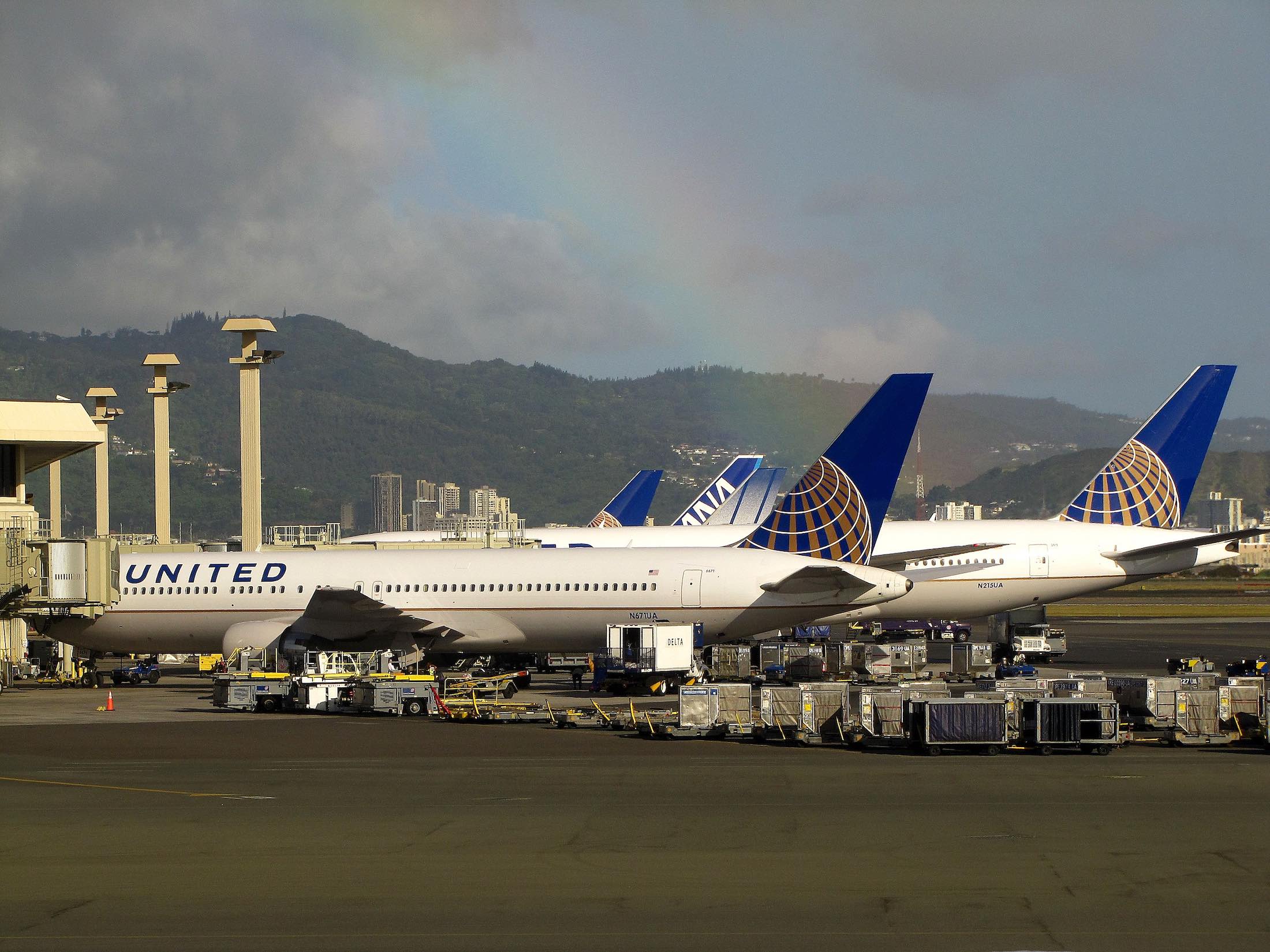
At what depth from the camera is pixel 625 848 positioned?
55.3 feet

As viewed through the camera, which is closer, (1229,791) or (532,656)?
(1229,791)

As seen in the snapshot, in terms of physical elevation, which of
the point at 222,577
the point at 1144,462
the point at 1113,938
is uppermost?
the point at 1144,462

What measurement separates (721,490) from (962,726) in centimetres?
6564

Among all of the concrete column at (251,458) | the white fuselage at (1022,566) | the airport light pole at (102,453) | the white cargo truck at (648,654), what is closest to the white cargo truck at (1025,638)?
the white fuselage at (1022,566)

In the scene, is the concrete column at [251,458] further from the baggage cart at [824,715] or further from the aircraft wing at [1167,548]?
the aircraft wing at [1167,548]

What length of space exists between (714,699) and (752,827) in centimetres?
1091

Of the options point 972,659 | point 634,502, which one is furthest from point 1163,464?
point 634,502

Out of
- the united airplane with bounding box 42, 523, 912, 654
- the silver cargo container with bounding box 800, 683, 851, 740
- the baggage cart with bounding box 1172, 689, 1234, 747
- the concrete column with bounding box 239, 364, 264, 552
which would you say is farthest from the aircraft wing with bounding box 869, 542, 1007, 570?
the concrete column with bounding box 239, 364, 264, 552

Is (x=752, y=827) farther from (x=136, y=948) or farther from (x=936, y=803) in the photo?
(x=136, y=948)

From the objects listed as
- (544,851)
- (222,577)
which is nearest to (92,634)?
(222,577)

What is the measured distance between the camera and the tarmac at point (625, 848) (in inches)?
513

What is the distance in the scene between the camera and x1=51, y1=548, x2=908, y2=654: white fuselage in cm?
4131

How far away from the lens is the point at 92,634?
4506 centimetres

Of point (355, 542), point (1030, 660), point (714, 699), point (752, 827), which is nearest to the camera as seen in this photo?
point (752, 827)
